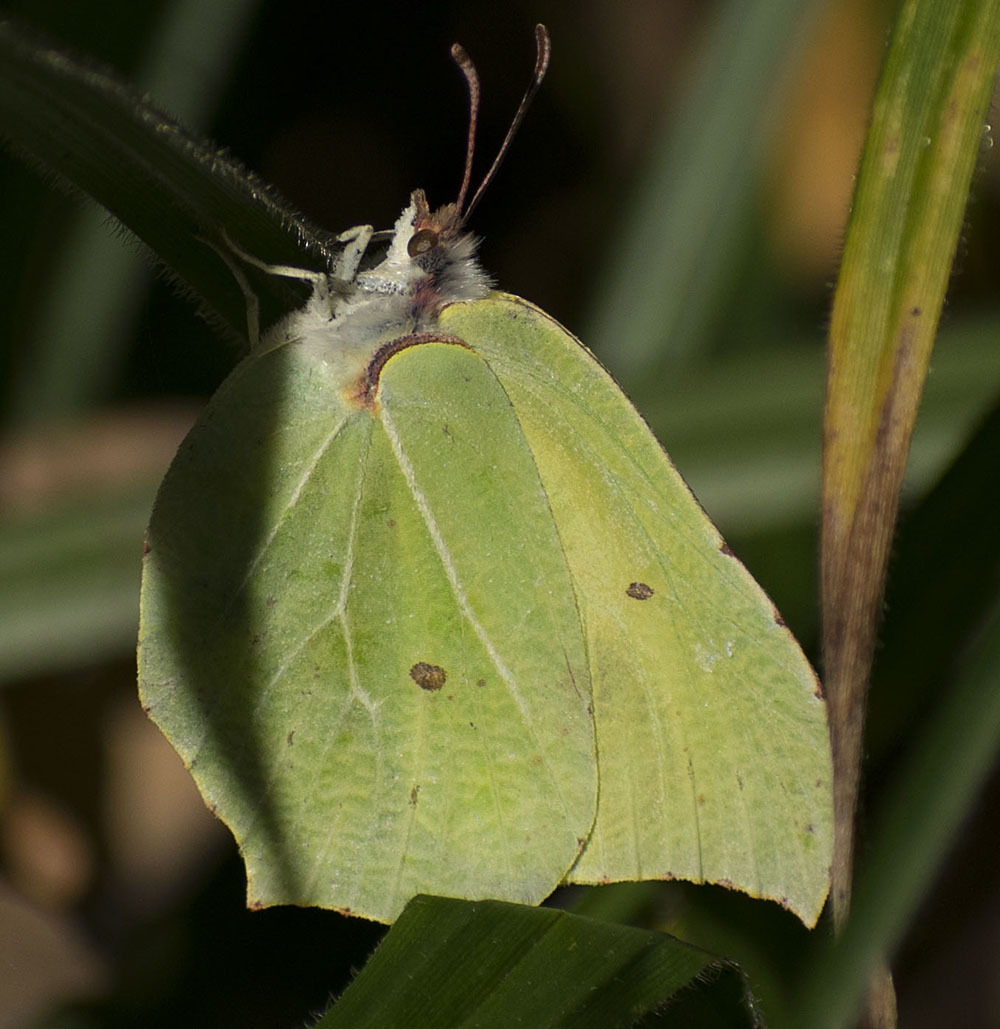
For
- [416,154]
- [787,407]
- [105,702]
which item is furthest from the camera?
[416,154]

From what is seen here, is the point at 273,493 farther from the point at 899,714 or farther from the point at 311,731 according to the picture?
the point at 899,714

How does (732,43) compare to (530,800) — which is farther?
(732,43)

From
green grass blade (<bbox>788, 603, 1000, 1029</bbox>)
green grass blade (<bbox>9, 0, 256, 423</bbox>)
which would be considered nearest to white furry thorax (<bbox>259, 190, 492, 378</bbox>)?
green grass blade (<bbox>788, 603, 1000, 1029</bbox>)

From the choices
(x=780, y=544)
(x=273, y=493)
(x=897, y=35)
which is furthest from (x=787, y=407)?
(x=273, y=493)

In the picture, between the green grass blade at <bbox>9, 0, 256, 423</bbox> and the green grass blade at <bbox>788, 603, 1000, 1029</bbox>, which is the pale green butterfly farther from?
the green grass blade at <bbox>9, 0, 256, 423</bbox>

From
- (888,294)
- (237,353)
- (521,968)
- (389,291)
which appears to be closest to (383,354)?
(389,291)

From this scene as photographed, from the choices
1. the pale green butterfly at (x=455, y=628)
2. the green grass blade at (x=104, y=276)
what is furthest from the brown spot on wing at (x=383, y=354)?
the green grass blade at (x=104, y=276)

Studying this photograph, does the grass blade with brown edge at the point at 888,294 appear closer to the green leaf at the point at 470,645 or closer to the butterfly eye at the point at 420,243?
the green leaf at the point at 470,645
